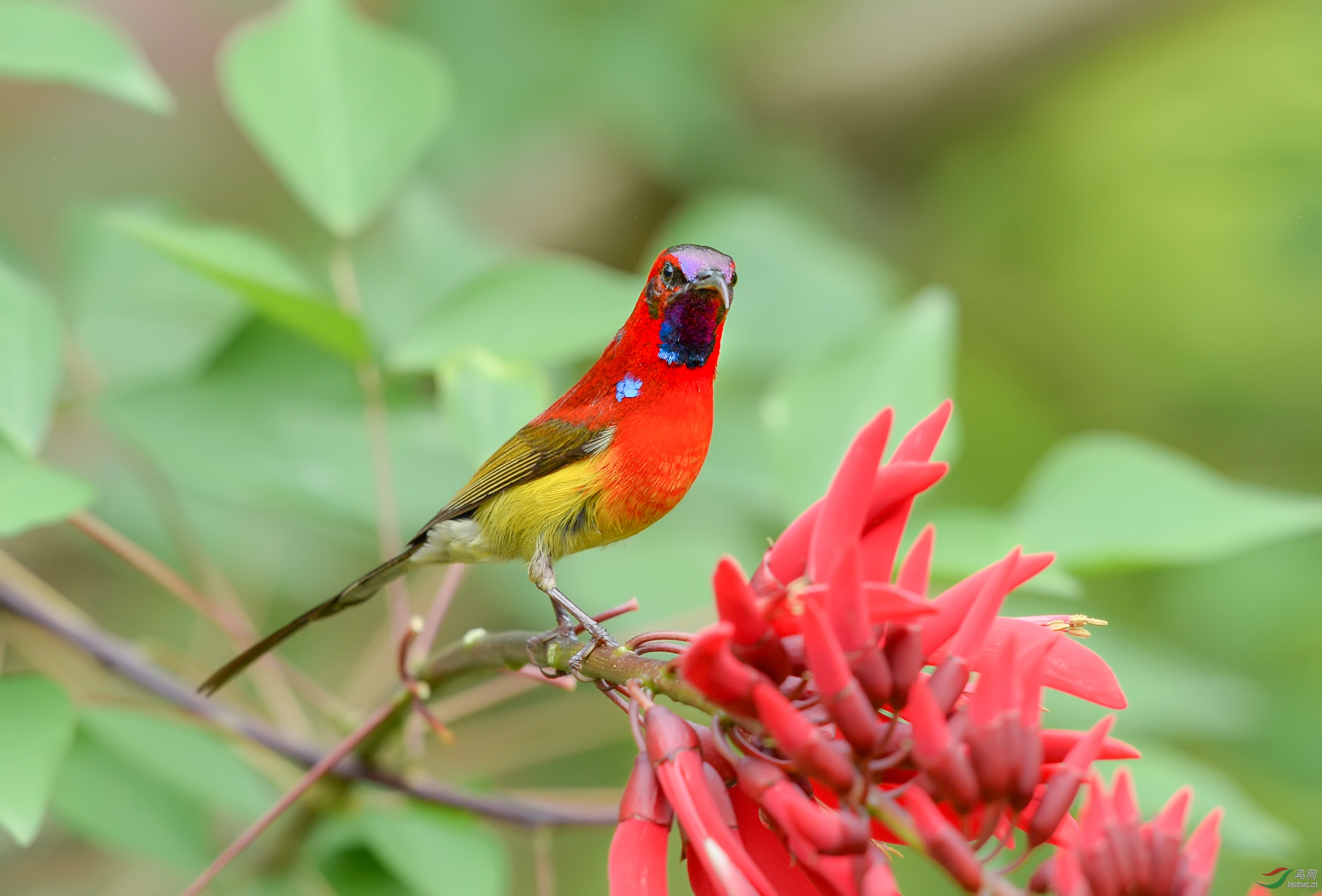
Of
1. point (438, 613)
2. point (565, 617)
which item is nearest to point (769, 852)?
point (565, 617)

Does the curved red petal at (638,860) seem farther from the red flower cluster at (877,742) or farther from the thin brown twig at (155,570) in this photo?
the thin brown twig at (155,570)

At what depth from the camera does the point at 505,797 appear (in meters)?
2.23

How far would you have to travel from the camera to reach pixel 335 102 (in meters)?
2.40

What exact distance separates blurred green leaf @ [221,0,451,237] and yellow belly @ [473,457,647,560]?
2.78ft

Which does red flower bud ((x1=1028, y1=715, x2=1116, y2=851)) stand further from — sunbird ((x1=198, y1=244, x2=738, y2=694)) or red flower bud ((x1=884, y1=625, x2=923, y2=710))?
sunbird ((x1=198, y1=244, x2=738, y2=694))

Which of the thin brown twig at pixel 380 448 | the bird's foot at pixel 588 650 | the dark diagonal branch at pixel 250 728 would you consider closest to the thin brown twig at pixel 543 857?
the dark diagonal branch at pixel 250 728

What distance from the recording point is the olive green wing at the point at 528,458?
66.9 inches

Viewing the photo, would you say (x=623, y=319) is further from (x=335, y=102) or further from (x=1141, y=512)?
(x=1141, y=512)

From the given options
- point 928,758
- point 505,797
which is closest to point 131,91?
point 505,797


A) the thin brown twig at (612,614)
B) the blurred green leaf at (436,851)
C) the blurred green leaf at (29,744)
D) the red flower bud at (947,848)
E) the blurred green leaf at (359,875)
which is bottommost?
the blurred green leaf at (359,875)

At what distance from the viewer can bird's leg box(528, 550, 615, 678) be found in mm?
1334

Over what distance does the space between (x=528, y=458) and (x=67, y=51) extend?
3.61 feet

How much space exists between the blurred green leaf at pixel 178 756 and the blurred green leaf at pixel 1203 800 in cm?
160

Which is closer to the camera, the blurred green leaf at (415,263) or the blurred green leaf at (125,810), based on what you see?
the blurred green leaf at (125,810)
